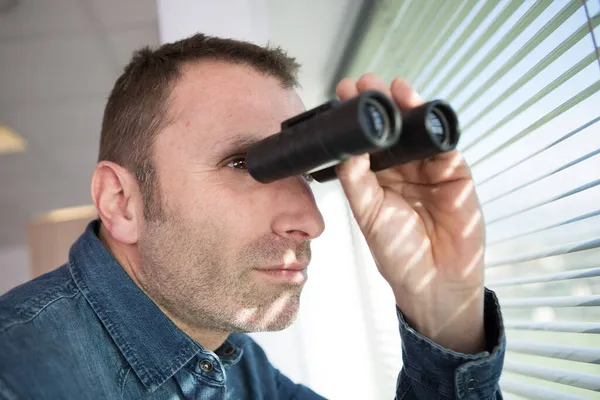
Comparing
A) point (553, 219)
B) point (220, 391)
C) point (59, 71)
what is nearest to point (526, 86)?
point (553, 219)

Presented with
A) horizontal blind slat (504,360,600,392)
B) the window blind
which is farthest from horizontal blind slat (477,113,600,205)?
horizontal blind slat (504,360,600,392)

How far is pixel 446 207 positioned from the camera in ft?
2.86

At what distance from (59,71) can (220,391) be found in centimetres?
199

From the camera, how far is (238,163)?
3.00 feet

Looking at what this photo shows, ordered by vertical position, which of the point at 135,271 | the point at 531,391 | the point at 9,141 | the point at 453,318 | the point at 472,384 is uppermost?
the point at 9,141

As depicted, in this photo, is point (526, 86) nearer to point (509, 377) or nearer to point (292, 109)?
point (292, 109)

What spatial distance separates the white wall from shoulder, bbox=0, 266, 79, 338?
5.94 meters

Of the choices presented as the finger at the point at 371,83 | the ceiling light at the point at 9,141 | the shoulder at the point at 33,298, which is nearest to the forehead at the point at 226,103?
the finger at the point at 371,83

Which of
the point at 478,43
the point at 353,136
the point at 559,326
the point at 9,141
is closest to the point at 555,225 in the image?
the point at 559,326

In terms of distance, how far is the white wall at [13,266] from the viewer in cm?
588

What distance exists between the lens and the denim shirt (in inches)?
25.5

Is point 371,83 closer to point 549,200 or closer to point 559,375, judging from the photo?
point 549,200

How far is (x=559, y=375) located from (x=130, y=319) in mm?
809

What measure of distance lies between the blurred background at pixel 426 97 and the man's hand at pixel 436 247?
162 millimetres
